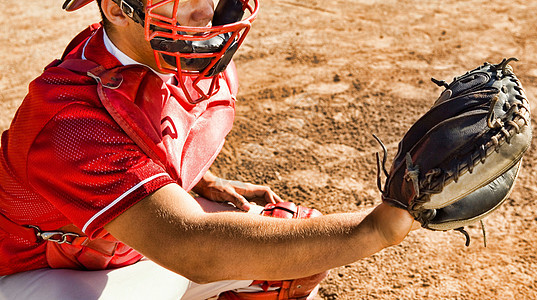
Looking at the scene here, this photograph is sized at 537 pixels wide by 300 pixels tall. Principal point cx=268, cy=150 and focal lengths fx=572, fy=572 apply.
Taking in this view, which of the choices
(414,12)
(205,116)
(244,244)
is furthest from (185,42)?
(414,12)

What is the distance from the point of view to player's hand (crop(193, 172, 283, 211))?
2.66 meters

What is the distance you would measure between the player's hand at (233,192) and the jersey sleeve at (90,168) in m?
0.92

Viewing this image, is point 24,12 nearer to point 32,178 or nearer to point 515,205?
point 32,178

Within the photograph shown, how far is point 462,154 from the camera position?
1.62 metres

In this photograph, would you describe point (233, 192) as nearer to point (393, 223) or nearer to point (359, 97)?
point (393, 223)

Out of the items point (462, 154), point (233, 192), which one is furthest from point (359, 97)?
point (462, 154)

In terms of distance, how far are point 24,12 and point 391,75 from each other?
12.1 feet

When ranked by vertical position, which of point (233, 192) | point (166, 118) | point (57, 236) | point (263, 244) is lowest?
point (233, 192)

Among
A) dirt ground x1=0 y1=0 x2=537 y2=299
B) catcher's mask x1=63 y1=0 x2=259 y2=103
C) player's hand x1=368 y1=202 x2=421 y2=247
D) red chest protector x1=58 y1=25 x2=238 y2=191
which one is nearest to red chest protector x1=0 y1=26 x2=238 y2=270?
red chest protector x1=58 y1=25 x2=238 y2=191

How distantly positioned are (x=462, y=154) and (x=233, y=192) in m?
1.29

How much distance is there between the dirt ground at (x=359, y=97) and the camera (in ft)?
9.57

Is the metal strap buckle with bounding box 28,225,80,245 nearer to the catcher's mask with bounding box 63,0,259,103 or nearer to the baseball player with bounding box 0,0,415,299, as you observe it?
the baseball player with bounding box 0,0,415,299

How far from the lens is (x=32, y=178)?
70.6 inches

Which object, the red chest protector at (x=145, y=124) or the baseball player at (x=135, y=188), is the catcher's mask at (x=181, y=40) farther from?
the red chest protector at (x=145, y=124)
